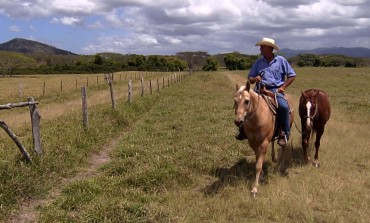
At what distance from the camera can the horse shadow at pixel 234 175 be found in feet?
23.4

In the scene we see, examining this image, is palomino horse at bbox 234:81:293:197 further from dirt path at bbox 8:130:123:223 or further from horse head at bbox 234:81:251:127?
dirt path at bbox 8:130:123:223

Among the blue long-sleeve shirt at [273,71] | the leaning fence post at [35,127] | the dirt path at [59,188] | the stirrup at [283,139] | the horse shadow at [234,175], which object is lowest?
the horse shadow at [234,175]

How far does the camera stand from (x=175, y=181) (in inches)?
287

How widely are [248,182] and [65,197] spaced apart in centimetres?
334

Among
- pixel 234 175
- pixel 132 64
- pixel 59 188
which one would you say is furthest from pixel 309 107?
pixel 132 64

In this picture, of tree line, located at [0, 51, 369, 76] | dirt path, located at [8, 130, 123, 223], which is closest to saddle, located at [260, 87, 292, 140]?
dirt path, located at [8, 130, 123, 223]

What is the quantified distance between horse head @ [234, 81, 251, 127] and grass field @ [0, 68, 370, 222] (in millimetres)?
1383

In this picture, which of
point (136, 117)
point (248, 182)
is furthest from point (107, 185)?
point (136, 117)

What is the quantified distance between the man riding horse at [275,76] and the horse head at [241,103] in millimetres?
1325

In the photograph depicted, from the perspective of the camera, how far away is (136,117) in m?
16.0

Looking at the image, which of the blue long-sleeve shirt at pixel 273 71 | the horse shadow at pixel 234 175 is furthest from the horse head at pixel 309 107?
the horse shadow at pixel 234 175

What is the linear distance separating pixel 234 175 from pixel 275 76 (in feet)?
7.23

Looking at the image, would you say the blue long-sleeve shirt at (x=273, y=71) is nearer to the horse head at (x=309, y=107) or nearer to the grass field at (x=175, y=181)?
the horse head at (x=309, y=107)

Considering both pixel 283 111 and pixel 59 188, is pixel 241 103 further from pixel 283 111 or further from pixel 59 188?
pixel 59 188
